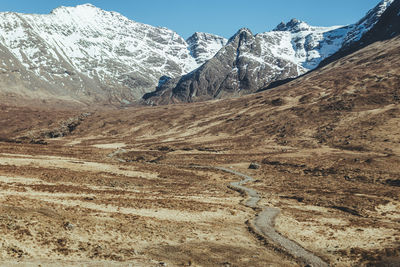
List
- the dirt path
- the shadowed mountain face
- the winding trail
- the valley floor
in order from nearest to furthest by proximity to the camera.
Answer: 1. the valley floor
2. the shadowed mountain face
3. the winding trail
4. the dirt path

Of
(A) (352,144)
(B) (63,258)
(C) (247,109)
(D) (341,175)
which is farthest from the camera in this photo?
(C) (247,109)

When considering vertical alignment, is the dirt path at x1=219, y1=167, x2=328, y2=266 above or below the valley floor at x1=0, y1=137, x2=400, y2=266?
below

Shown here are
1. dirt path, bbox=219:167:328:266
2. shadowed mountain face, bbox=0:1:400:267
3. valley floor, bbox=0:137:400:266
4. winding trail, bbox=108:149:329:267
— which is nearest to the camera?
valley floor, bbox=0:137:400:266

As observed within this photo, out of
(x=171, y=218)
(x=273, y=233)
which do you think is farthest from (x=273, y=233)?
(x=171, y=218)

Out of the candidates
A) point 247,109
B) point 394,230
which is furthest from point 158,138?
point 394,230

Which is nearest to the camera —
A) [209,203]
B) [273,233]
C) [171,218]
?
[273,233]

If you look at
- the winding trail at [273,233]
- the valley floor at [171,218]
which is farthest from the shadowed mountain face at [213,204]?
the winding trail at [273,233]

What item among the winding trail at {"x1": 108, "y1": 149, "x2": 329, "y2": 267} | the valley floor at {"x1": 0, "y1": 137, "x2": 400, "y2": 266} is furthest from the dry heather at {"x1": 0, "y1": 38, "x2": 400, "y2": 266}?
the winding trail at {"x1": 108, "y1": 149, "x2": 329, "y2": 267}

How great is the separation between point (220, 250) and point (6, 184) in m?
25.3

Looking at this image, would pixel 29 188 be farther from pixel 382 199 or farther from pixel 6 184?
pixel 382 199

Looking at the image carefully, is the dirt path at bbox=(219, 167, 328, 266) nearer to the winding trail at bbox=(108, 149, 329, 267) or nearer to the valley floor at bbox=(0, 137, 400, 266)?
the winding trail at bbox=(108, 149, 329, 267)

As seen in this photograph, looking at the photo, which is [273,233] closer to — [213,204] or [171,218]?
[171,218]

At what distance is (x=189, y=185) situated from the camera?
56.6 m

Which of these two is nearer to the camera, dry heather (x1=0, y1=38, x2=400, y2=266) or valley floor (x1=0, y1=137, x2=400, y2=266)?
valley floor (x1=0, y1=137, x2=400, y2=266)
